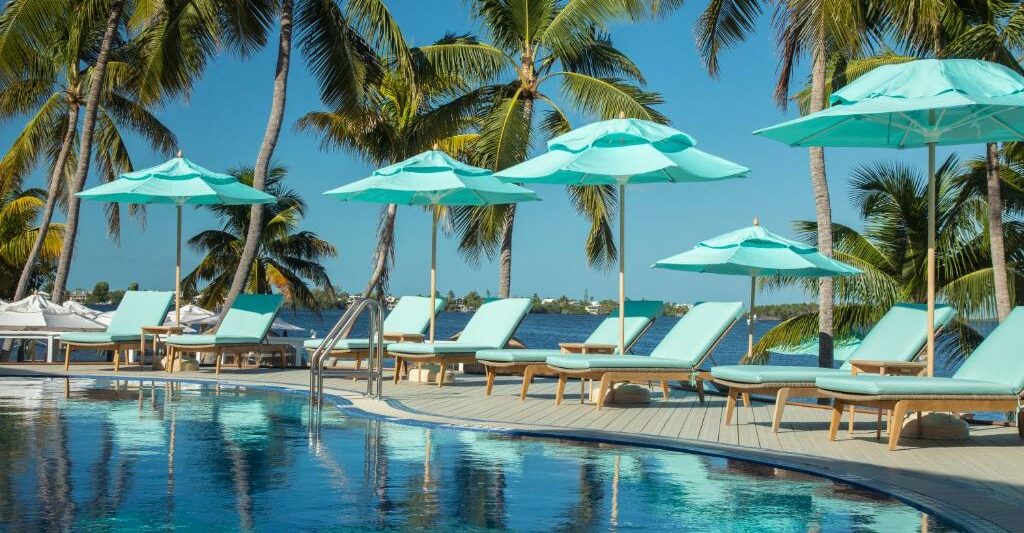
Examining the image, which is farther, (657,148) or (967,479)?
(657,148)

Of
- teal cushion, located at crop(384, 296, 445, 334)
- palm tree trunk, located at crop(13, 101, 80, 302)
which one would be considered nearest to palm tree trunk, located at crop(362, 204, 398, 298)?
palm tree trunk, located at crop(13, 101, 80, 302)

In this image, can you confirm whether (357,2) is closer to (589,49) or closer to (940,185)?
(589,49)

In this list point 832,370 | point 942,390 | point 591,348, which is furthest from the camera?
point 591,348

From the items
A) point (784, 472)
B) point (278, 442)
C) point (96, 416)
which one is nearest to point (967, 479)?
point (784, 472)

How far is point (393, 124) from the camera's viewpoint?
26.1 metres

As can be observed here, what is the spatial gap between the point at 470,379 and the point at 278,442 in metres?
6.64

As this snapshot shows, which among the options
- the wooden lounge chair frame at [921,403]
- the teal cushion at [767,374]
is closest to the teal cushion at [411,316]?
the teal cushion at [767,374]

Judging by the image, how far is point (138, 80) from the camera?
21531 millimetres

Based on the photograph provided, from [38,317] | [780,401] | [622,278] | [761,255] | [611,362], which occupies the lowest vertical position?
[780,401]

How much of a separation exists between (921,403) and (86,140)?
14917 millimetres

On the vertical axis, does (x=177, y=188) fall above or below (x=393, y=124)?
below

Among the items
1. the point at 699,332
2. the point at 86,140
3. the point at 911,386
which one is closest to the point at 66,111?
the point at 86,140

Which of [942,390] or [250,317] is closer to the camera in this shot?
[942,390]

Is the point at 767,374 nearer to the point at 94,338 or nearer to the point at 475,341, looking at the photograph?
the point at 475,341
